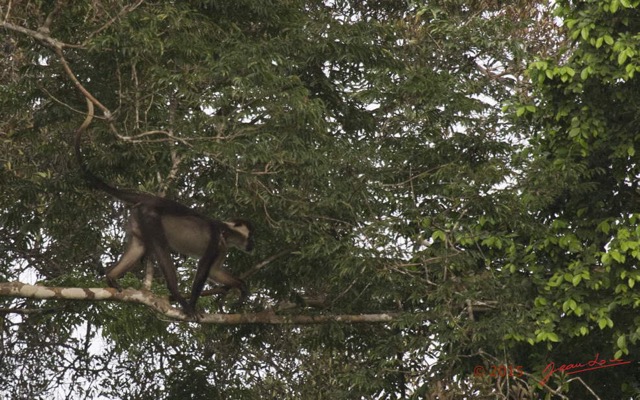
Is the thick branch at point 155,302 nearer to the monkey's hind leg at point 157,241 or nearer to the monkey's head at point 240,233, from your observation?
the monkey's hind leg at point 157,241

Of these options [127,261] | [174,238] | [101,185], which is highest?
[101,185]

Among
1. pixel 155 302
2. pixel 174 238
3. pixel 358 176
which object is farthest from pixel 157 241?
pixel 358 176

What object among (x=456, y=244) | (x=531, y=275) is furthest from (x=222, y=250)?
(x=531, y=275)

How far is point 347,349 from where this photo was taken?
1197 centimetres

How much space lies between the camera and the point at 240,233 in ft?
33.5

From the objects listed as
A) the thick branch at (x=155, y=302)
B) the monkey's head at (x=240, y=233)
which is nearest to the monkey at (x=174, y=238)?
the monkey's head at (x=240, y=233)

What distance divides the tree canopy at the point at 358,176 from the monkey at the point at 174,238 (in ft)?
0.85

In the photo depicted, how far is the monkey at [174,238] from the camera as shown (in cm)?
980

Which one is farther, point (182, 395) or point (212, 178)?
point (182, 395)

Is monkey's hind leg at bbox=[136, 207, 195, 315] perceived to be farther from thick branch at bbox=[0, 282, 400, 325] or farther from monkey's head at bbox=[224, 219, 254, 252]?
monkey's head at bbox=[224, 219, 254, 252]

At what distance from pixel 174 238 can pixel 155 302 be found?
1.27m

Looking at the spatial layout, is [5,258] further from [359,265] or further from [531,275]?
[531,275]

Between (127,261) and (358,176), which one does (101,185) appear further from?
(358,176)

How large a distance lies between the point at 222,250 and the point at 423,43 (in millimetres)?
5263
